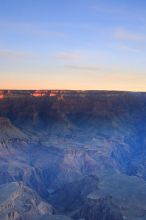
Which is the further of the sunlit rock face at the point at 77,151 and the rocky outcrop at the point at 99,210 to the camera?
the sunlit rock face at the point at 77,151

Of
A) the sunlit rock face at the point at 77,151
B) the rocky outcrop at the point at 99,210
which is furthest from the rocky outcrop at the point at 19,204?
the rocky outcrop at the point at 99,210

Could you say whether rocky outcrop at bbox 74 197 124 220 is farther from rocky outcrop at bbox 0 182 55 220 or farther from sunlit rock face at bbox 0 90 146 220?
rocky outcrop at bbox 0 182 55 220

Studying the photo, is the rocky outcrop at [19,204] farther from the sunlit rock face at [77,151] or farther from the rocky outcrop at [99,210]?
the rocky outcrop at [99,210]

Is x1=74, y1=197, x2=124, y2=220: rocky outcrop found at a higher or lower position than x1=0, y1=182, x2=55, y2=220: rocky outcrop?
lower

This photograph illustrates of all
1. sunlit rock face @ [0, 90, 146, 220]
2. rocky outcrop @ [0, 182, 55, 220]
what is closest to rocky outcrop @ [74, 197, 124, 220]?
sunlit rock face @ [0, 90, 146, 220]

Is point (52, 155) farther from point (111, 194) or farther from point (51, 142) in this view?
point (111, 194)

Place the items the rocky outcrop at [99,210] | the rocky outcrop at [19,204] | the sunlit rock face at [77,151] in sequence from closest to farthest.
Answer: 1. the rocky outcrop at [19,204]
2. the rocky outcrop at [99,210]
3. the sunlit rock face at [77,151]

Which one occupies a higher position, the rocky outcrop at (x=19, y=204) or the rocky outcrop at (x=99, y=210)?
the rocky outcrop at (x=19, y=204)

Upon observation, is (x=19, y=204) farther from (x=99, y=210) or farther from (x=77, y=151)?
(x=77, y=151)
